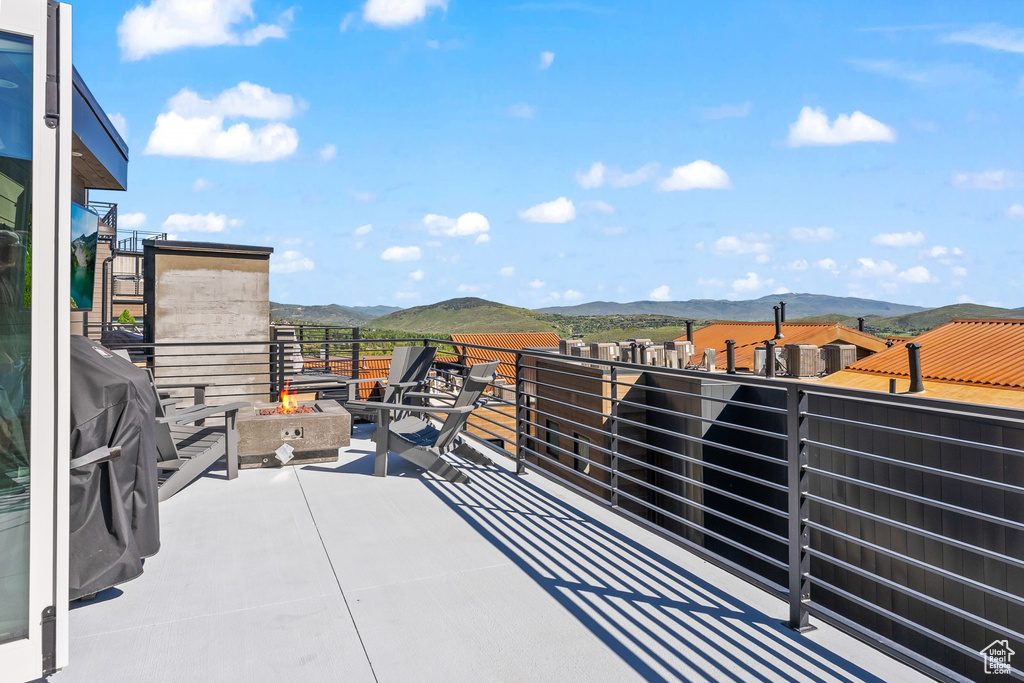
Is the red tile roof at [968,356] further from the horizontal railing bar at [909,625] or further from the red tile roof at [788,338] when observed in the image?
the horizontal railing bar at [909,625]

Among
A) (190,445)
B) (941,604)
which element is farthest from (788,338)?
(941,604)

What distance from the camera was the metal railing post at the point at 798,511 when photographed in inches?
97.2

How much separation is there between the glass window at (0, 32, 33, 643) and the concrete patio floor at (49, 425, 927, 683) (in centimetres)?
46

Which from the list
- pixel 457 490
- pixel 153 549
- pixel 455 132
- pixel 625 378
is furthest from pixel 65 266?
pixel 455 132

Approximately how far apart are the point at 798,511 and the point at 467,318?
112296 millimetres

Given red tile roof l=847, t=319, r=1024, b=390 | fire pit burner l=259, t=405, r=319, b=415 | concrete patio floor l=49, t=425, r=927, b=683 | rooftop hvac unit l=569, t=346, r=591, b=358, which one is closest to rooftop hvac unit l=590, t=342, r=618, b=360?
rooftop hvac unit l=569, t=346, r=591, b=358

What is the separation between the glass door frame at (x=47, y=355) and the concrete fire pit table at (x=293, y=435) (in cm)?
318

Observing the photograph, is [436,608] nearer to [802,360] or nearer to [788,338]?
[802,360]

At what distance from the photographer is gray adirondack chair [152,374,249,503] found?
4.15 m

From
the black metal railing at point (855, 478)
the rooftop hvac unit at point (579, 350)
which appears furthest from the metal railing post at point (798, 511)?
the rooftop hvac unit at point (579, 350)

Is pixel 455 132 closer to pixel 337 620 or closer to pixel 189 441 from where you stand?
pixel 189 441

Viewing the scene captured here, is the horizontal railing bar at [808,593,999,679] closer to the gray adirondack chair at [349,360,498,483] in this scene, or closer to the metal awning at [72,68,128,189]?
the gray adirondack chair at [349,360,498,483]

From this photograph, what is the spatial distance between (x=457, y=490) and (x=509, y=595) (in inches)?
73.0

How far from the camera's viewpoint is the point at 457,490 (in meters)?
4.63
